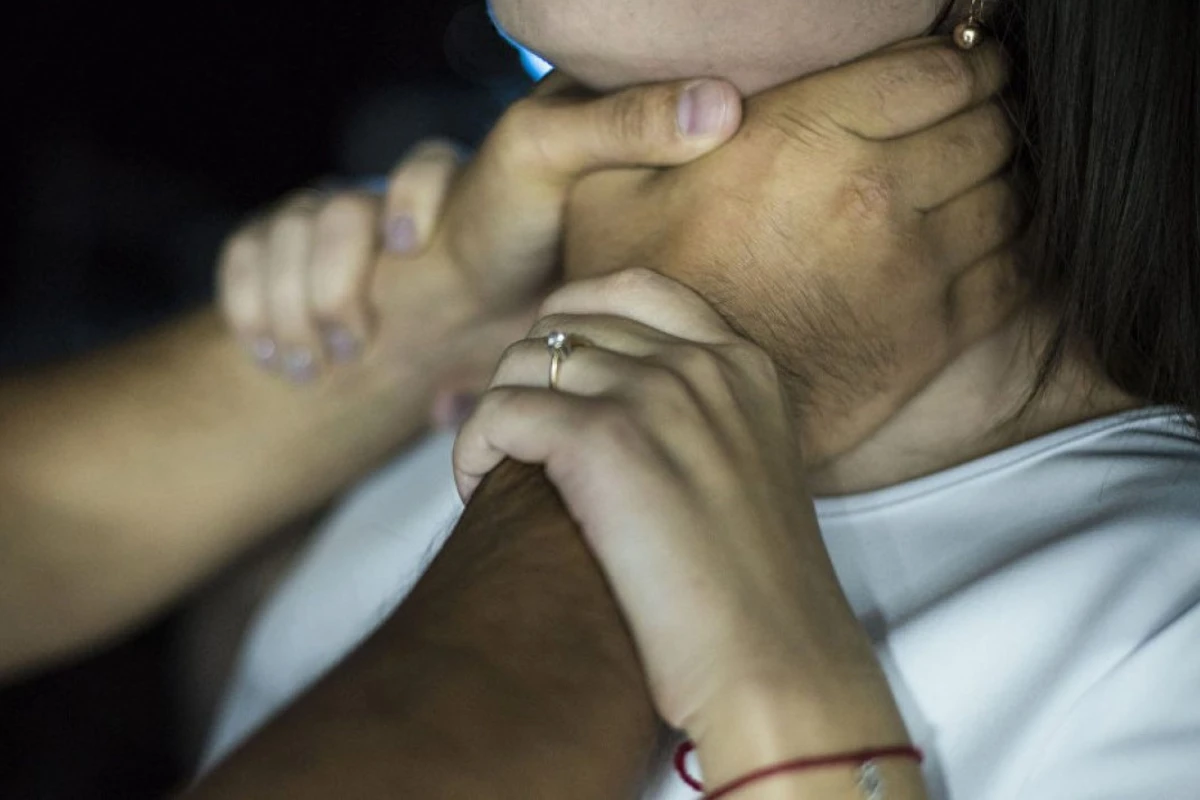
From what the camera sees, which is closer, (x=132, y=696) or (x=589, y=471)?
(x=589, y=471)

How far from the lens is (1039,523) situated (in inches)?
33.0

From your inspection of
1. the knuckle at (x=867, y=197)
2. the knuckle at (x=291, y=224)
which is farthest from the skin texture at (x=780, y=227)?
the knuckle at (x=291, y=224)

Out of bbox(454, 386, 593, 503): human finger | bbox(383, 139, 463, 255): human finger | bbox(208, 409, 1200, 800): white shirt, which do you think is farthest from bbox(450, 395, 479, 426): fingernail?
bbox(454, 386, 593, 503): human finger

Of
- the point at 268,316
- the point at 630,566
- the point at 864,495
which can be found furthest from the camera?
the point at 268,316

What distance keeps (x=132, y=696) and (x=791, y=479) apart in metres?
1.04

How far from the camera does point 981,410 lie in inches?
35.8

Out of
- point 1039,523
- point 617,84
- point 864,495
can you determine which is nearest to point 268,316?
point 617,84

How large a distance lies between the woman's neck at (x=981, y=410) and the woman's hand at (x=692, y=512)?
228 millimetres

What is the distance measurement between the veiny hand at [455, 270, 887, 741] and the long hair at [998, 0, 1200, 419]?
268mm

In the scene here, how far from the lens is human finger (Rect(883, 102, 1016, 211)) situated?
808 mm

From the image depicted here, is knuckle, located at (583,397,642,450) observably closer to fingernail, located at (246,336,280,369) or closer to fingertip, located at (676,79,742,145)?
fingertip, located at (676,79,742,145)

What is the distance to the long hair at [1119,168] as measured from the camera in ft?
2.54

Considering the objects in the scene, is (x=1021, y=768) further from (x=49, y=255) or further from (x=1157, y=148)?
(x=49, y=255)

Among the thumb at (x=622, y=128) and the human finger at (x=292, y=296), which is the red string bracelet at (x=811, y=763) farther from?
the human finger at (x=292, y=296)
